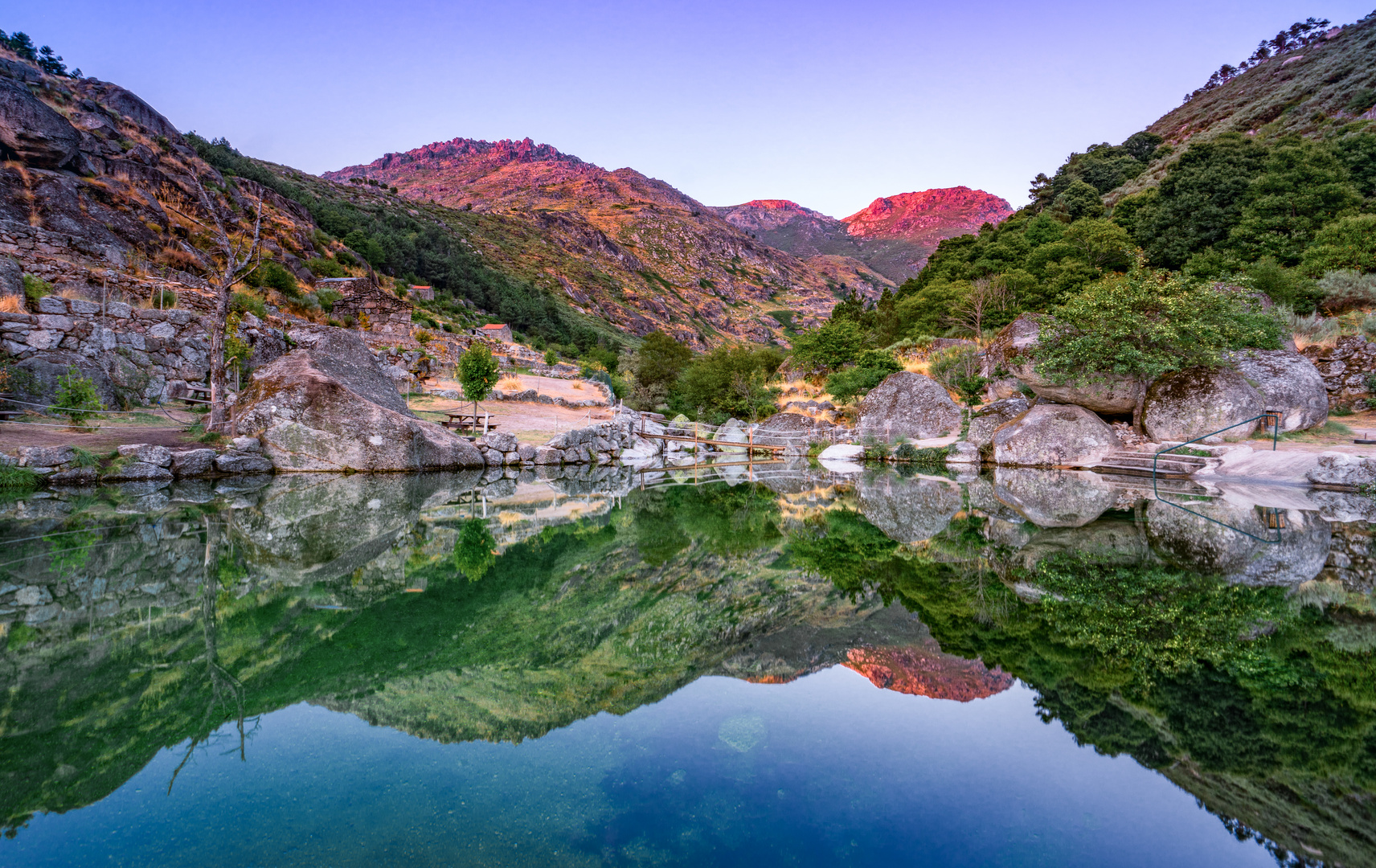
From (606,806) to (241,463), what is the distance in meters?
15.0

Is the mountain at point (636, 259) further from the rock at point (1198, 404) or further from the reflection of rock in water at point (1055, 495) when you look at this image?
the rock at point (1198, 404)

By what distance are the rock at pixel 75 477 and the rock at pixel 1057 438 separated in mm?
23123

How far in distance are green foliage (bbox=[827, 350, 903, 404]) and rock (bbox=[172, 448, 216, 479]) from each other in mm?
21465

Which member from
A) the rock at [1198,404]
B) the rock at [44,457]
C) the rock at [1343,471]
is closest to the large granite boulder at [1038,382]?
the rock at [1198,404]

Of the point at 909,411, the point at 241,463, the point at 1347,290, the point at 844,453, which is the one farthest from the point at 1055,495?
the point at 241,463

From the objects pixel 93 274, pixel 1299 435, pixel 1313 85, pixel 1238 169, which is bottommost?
pixel 1299 435

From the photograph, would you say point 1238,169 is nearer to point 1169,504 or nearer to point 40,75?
point 1169,504

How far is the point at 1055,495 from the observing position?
1180cm

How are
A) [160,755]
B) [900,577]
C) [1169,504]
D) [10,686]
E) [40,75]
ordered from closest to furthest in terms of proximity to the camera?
[160,755]
[10,686]
[900,577]
[1169,504]
[40,75]

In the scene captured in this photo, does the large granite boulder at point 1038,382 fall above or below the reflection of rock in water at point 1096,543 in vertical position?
above

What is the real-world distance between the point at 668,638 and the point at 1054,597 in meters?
3.12

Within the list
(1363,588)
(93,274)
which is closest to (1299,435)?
(1363,588)

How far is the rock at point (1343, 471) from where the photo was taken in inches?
466

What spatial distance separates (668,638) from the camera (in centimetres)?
414
